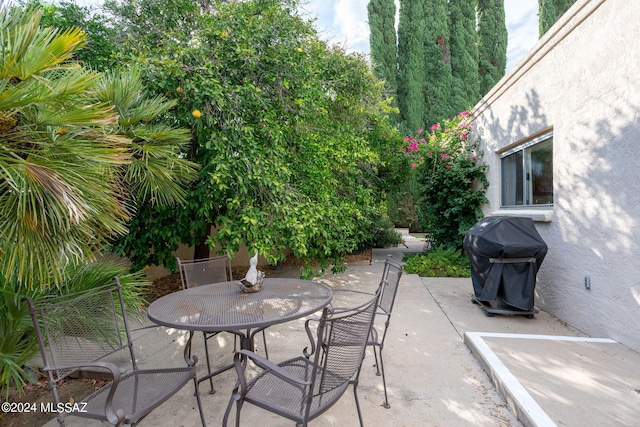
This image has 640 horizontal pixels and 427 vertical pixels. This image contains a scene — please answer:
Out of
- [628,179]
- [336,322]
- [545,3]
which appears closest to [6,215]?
[336,322]

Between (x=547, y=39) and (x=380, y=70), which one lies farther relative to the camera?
(x=380, y=70)

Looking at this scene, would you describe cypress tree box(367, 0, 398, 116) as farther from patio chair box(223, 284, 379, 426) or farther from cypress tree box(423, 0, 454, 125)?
patio chair box(223, 284, 379, 426)

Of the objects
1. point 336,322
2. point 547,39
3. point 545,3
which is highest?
point 545,3

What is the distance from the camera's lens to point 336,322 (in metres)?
1.70

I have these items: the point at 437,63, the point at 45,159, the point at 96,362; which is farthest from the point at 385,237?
the point at 437,63

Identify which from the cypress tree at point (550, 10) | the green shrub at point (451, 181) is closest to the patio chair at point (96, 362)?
the green shrub at point (451, 181)

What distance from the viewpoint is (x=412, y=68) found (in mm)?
16750

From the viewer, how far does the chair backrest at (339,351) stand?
1690 mm

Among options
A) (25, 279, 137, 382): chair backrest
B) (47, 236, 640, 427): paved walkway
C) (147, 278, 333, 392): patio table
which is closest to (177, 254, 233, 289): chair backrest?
(147, 278, 333, 392): patio table

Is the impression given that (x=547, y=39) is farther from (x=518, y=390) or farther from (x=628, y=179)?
(x=518, y=390)

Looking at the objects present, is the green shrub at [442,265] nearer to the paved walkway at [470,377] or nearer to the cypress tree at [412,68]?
the paved walkway at [470,377]

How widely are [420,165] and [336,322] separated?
724 cm

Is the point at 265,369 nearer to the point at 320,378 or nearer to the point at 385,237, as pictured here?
the point at 320,378

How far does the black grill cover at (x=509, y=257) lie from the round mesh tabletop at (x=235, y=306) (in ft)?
7.93
